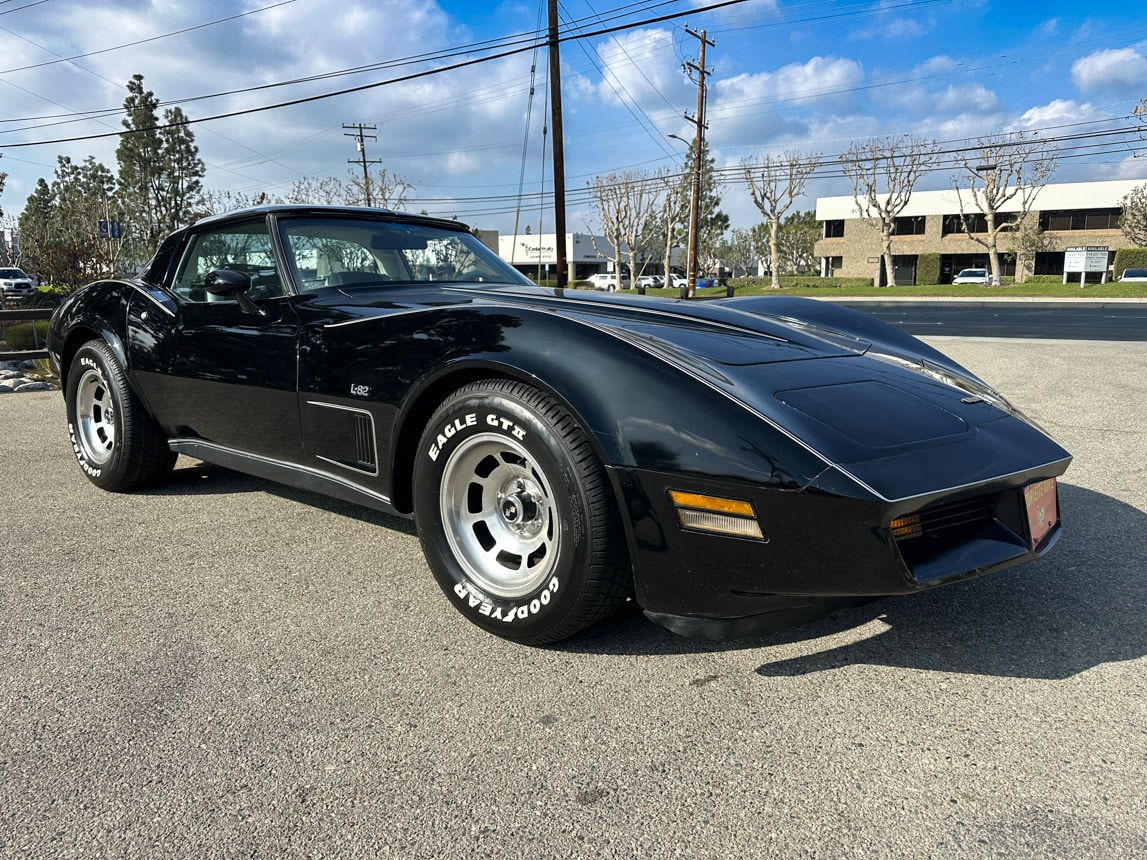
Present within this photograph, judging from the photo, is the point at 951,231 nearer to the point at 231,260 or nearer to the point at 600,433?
the point at 231,260

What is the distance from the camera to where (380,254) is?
3.49 meters

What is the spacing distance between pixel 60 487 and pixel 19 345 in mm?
10622

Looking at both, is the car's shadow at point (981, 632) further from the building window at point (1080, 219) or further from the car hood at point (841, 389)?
the building window at point (1080, 219)

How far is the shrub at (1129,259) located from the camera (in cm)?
5312

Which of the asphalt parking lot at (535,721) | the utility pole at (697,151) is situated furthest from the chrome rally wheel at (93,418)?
the utility pole at (697,151)

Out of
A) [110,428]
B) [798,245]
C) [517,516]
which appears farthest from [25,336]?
[798,245]

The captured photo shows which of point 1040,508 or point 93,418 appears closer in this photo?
point 1040,508

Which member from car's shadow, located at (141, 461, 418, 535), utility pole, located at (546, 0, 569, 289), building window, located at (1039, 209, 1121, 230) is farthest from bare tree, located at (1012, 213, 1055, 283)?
car's shadow, located at (141, 461, 418, 535)

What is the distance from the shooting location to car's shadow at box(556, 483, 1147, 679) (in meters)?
2.25

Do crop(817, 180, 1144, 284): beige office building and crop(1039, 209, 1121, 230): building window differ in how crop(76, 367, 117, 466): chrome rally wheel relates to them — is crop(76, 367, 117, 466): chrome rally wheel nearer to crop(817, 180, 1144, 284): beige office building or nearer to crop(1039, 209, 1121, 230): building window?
crop(817, 180, 1144, 284): beige office building

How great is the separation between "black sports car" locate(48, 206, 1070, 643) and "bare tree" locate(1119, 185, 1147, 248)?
5947 cm

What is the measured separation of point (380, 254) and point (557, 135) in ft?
48.6

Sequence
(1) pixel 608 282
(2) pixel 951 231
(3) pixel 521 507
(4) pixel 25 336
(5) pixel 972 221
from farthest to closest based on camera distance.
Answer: (2) pixel 951 231 → (1) pixel 608 282 → (5) pixel 972 221 → (4) pixel 25 336 → (3) pixel 521 507

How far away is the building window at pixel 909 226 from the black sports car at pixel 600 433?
68192 mm
